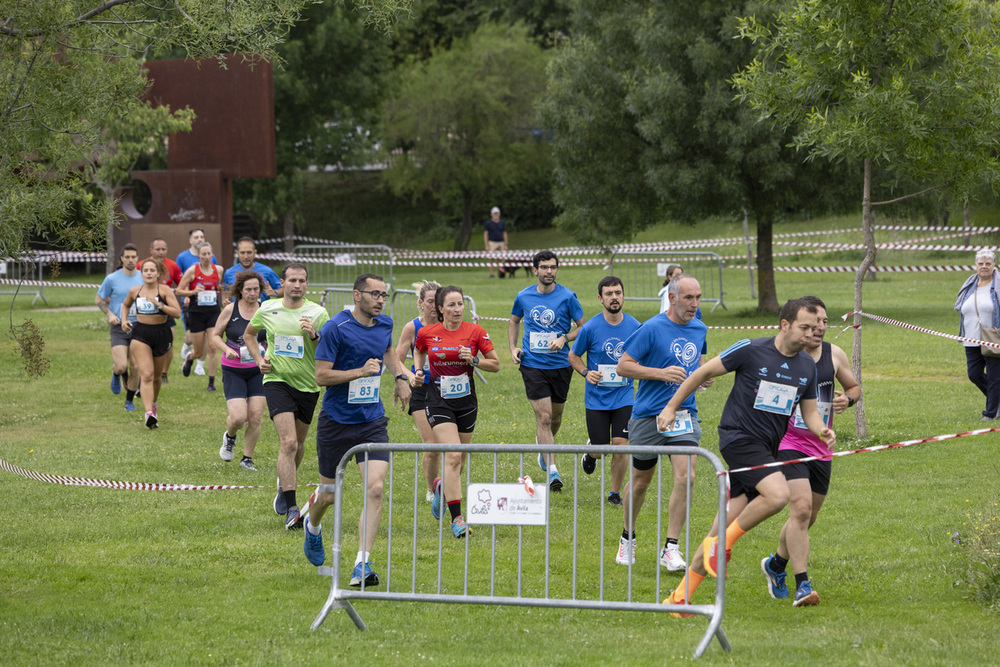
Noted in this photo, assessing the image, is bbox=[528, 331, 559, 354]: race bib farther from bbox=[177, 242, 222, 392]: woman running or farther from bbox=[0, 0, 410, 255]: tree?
bbox=[177, 242, 222, 392]: woman running

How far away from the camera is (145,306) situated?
42.7 feet

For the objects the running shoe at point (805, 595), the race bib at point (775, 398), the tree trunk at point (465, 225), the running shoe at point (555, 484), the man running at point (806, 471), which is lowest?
the running shoe at point (555, 484)

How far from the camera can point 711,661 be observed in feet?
17.9

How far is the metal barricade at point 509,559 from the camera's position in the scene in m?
5.69

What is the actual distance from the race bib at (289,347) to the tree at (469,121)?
34617mm

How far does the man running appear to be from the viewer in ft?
21.7

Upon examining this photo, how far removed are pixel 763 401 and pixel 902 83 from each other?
189 inches

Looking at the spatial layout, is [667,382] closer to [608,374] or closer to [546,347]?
[608,374]

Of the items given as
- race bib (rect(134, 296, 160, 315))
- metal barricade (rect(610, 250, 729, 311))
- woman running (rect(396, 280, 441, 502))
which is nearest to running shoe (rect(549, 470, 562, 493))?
woman running (rect(396, 280, 441, 502))

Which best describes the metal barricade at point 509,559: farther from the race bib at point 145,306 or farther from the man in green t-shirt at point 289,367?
the race bib at point 145,306

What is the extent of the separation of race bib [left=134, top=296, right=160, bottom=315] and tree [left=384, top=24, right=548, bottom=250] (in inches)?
1207

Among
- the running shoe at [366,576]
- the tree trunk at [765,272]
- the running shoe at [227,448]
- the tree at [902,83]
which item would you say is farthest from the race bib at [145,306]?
the tree trunk at [765,272]

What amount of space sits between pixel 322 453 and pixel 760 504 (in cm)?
282

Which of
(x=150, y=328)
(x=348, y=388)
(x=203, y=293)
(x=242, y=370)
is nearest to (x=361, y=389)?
(x=348, y=388)
